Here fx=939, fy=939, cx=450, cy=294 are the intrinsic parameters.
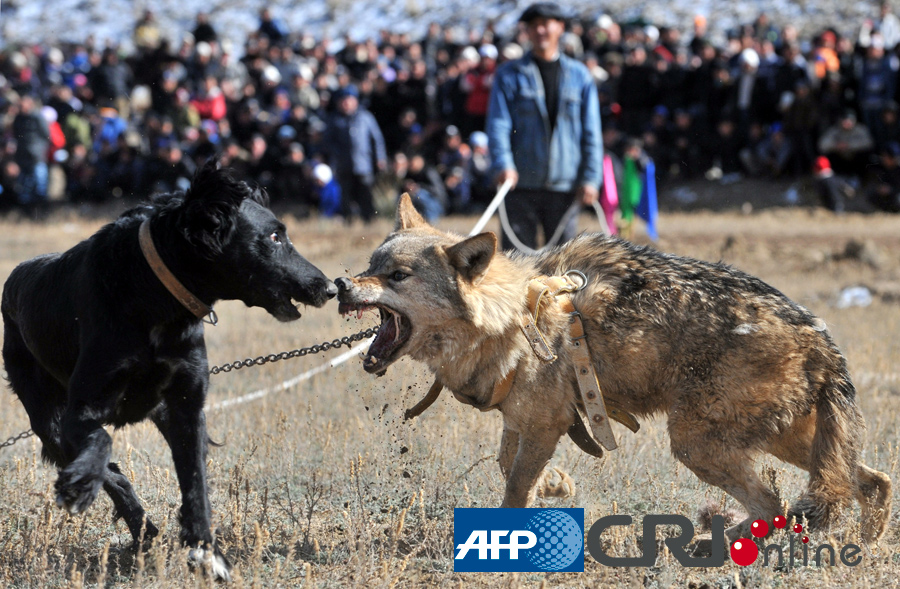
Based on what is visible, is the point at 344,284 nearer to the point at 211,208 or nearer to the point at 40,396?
the point at 211,208

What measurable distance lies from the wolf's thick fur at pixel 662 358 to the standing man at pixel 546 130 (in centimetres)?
328

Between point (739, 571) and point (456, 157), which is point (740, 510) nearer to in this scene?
point (739, 571)

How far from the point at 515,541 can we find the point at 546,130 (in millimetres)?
4615

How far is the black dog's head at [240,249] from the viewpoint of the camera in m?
4.40

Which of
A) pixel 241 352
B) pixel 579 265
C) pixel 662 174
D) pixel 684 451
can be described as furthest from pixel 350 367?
pixel 662 174

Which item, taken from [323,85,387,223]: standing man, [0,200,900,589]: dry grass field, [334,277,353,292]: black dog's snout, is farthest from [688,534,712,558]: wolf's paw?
[323,85,387,223]: standing man

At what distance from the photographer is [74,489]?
4004 millimetres

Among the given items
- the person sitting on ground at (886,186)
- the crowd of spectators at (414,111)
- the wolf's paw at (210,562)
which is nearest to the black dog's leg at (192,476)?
the wolf's paw at (210,562)

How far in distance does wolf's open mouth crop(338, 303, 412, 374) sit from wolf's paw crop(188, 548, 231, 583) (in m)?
1.14

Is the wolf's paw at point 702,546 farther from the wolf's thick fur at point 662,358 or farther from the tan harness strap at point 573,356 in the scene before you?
the tan harness strap at point 573,356

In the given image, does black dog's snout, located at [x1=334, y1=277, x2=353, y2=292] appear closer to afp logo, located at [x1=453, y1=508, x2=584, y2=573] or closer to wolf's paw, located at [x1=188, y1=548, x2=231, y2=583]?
afp logo, located at [x1=453, y1=508, x2=584, y2=573]

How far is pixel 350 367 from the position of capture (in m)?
8.64

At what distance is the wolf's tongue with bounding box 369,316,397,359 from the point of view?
483cm

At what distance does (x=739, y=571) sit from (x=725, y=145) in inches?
645
